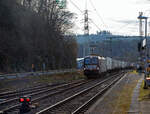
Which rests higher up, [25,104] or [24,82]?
[25,104]

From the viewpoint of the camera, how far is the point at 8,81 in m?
26.4

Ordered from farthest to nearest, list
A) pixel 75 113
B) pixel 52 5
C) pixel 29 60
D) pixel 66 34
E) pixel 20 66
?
pixel 66 34 < pixel 52 5 < pixel 29 60 < pixel 20 66 < pixel 75 113

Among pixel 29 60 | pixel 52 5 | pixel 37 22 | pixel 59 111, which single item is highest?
pixel 52 5

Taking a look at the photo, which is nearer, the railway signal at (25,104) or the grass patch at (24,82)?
the railway signal at (25,104)

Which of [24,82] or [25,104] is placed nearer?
[25,104]

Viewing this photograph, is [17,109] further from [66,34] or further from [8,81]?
[66,34]

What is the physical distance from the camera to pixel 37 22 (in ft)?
147

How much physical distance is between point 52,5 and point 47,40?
746cm

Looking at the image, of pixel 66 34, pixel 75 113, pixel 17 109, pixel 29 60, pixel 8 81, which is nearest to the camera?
pixel 75 113

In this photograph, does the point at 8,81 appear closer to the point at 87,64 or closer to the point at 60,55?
the point at 87,64

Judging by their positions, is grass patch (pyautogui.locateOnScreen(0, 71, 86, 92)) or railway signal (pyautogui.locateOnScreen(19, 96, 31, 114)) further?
grass patch (pyautogui.locateOnScreen(0, 71, 86, 92))

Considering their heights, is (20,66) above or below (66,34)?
below

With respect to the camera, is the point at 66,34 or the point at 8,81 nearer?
the point at 8,81

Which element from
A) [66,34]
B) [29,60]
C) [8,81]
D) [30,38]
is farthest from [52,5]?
[8,81]
